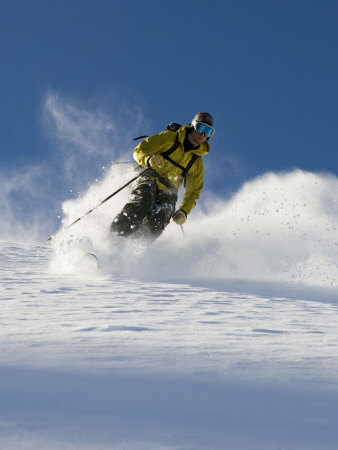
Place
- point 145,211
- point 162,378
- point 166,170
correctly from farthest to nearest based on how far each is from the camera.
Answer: point 166,170
point 145,211
point 162,378

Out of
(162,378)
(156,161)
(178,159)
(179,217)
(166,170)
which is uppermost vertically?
(178,159)

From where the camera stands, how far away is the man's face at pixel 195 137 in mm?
6586

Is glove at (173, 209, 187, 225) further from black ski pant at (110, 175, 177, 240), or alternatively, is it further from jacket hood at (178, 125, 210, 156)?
jacket hood at (178, 125, 210, 156)

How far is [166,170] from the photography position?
265 inches

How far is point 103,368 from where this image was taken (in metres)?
1.88

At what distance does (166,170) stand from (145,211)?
1.02m

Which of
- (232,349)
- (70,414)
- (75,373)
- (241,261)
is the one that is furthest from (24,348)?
(241,261)

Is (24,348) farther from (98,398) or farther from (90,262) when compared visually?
(90,262)

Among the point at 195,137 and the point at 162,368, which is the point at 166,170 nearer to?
the point at 195,137

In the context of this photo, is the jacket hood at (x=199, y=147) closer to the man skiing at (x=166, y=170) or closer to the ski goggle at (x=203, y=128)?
the man skiing at (x=166, y=170)

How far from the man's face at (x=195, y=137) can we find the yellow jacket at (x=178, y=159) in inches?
4.5

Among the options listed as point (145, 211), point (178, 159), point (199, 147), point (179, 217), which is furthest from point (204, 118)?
point (145, 211)

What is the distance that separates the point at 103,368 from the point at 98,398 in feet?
0.91

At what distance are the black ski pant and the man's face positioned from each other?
Answer: 0.87 m
